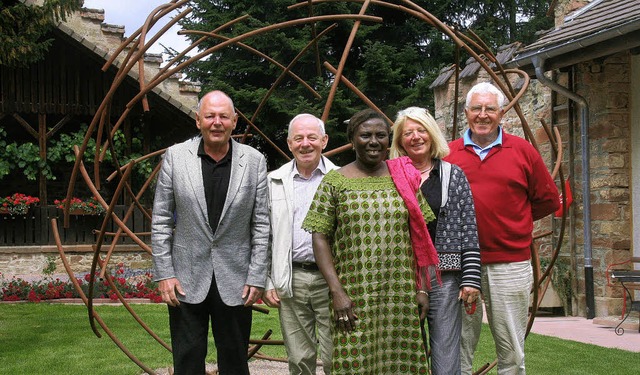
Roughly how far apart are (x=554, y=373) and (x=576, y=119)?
426 centimetres

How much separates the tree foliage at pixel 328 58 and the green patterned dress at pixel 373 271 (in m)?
11.9

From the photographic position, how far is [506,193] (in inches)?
147

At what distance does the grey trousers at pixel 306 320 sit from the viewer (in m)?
3.73

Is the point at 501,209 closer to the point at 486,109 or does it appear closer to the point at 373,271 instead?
the point at 486,109

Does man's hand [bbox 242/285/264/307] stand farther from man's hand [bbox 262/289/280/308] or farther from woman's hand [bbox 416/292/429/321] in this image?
woman's hand [bbox 416/292/429/321]

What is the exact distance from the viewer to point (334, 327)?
132 inches

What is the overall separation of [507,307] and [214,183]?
1408mm

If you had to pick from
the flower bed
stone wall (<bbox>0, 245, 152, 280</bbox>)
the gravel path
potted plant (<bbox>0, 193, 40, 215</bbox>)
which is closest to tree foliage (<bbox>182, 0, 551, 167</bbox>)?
stone wall (<bbox>0, 245, 152, 280</bbox>)

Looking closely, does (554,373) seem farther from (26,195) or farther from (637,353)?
(26,195)

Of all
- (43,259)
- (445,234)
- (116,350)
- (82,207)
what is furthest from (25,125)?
(445,234)

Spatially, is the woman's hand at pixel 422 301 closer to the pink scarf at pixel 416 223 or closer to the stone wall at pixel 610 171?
the pink scarf at pixel 416 223

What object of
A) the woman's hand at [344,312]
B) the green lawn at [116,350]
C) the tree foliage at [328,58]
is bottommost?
the green lawn at [116,350]

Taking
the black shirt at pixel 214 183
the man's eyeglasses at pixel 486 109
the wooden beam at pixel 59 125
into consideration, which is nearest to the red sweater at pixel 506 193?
the man's eyeglasses at pixel 486 109

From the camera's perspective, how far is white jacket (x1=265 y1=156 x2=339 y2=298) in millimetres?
3682
